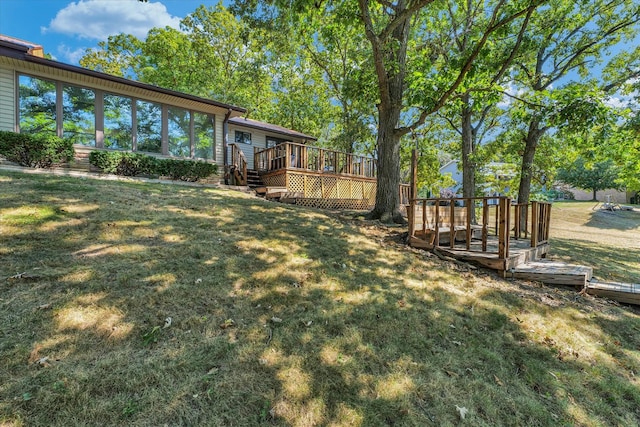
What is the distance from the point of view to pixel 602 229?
18719 mm

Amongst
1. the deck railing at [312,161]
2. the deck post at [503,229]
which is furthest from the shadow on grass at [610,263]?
the deck railing at [312,161]

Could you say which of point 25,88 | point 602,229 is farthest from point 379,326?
point 602,229

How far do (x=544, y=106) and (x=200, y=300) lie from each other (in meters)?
7.91

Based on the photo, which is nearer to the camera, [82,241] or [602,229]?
[82,241]

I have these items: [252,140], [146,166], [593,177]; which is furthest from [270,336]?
[593,177]

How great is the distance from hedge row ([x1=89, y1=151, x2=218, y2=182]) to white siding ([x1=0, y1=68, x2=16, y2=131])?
7.32 feet

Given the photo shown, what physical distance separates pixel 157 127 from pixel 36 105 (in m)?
3.49

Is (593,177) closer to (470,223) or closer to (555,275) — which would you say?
(555,275)

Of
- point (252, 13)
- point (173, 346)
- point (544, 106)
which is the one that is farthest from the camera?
point (252, 13)

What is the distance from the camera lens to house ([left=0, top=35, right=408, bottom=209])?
356 inches

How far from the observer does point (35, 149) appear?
27.4 feet

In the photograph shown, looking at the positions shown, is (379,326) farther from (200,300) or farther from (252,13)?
→ (252,13)

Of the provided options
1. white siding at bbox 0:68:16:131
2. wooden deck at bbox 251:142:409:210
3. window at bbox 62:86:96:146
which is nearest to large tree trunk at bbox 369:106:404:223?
wooden deck at bbox 251:142:409:210

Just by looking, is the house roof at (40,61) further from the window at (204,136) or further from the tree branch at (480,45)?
the tree branch at (480,45)
